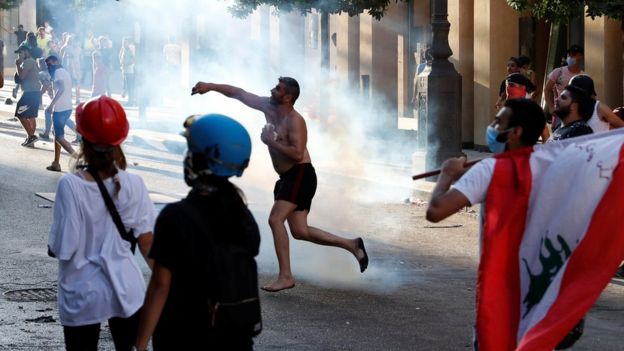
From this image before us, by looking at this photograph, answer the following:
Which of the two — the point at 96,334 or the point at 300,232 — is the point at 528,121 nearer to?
the point at 96,334

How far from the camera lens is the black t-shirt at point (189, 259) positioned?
13.5 feet

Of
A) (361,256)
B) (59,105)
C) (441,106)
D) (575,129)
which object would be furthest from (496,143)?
(59,105)

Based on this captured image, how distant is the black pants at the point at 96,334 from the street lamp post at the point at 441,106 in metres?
12.1

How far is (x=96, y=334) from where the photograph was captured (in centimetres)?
532

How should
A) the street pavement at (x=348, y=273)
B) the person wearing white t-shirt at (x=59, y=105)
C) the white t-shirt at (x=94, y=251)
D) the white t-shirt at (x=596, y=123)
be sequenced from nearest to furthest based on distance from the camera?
the white t-shirt at (x=94, y=251) < the street pavement at (x=348, y=273) < the white t-shirt at (x=596, y=123) < the person wearing white t-shirt at (x=59, y=105)

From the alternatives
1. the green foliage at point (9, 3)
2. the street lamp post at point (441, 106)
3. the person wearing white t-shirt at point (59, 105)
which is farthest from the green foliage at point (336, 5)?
the green foliage at point (9, 3)

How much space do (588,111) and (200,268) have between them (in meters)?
5.08

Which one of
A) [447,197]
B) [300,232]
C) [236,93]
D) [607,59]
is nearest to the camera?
[447,197]

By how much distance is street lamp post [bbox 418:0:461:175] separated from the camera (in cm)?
1719

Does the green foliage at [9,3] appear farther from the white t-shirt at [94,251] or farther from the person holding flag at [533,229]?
the person holding flag at [533,229]

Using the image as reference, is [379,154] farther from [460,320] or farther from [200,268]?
[200,268]

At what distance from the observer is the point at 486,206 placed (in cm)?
518

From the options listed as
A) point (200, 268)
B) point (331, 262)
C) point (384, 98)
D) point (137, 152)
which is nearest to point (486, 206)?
point (200, 268)

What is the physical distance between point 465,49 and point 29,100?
7305mm
